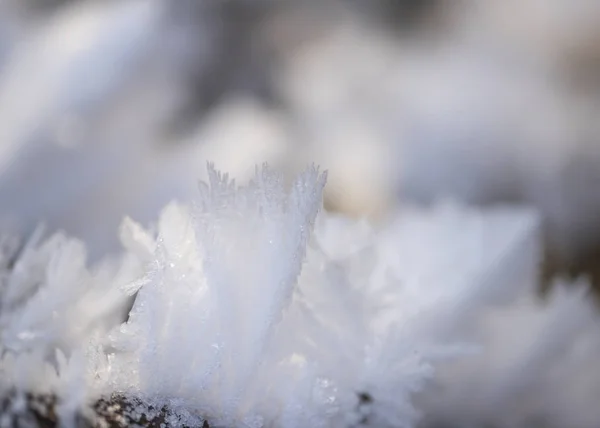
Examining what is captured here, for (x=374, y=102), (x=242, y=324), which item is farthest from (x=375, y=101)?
(x=242, y=324)

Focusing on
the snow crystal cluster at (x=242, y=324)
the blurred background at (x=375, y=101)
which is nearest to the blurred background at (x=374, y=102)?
the blurred background at (x=375, y=101)

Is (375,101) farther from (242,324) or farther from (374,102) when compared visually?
(242,324)

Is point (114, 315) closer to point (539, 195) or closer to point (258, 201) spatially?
point (258, 201)

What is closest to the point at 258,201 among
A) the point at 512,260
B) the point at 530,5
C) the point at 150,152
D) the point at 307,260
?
the point at 307,260

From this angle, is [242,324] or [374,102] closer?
[242,324]

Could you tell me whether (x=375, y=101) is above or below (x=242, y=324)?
above

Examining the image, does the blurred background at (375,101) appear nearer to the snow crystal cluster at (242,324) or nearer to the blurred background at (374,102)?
the blurred background at (374,102)

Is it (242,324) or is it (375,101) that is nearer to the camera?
(242,324)
